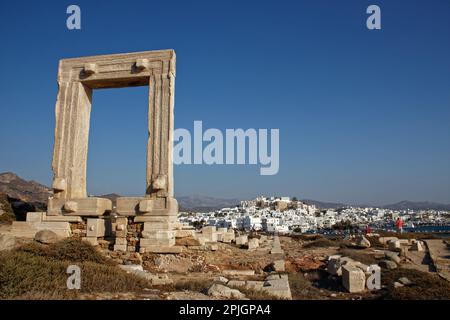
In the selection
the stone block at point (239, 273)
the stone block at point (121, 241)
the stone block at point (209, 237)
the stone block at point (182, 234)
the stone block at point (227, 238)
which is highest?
the stone block at point (182, 234)

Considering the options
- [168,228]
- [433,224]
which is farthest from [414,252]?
[433,224]

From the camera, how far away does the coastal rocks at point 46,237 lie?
1051cm

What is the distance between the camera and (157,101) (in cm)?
1208

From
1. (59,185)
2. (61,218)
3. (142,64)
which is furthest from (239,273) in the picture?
(142,64)

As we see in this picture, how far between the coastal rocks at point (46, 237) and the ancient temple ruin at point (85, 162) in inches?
30.6

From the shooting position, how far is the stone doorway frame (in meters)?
11.5

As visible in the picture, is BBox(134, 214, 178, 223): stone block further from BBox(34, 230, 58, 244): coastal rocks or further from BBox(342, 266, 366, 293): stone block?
BBox(342, 266, 366, 293): stone block

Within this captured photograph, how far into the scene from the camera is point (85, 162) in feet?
42.8

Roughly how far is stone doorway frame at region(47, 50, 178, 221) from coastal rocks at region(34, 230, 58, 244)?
1.02 meters

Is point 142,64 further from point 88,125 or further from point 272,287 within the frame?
point 272,287

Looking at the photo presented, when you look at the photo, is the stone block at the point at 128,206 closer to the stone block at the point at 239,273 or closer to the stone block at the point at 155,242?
the stone block at the point at 155,242

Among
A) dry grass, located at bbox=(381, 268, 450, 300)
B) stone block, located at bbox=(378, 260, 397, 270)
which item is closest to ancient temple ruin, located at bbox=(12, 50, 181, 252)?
dry grass, located at bbox=(381, 268, 450, 300)

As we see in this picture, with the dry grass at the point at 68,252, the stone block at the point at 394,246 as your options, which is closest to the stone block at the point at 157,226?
the dry grass at the point at 68,252
